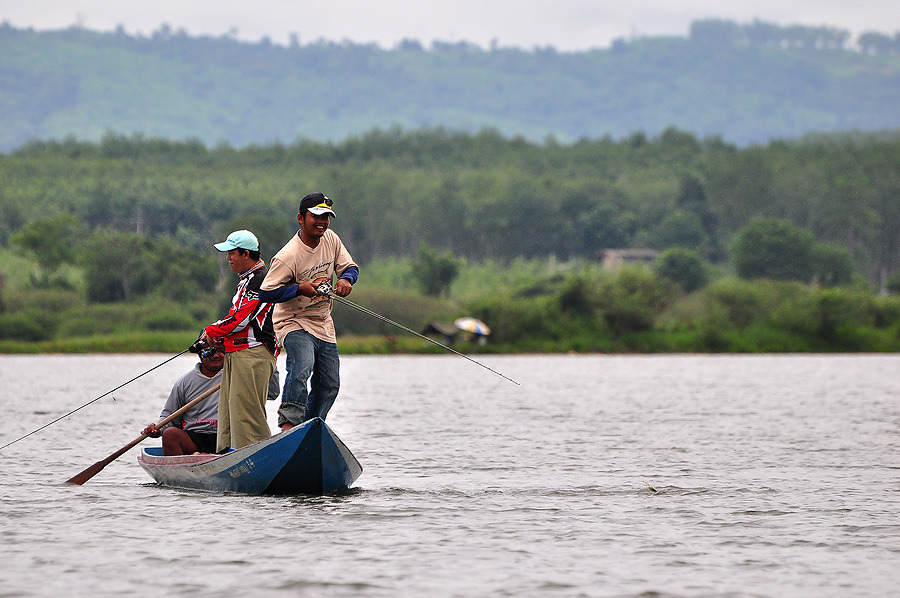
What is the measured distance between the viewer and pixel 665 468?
1393cm

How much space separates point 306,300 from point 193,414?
6.35ft

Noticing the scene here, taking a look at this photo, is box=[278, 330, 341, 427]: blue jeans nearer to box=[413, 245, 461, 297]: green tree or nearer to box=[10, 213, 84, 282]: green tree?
box=[413, 245, 461, 297]: green tree

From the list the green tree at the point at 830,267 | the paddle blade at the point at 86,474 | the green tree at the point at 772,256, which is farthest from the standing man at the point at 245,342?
the green tree at the point at 830,267

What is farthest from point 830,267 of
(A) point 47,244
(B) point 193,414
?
(B) point 193,414

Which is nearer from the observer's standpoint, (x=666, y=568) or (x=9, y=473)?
(x=666, y=568)

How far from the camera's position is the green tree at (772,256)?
85125mm

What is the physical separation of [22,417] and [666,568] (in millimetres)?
15429

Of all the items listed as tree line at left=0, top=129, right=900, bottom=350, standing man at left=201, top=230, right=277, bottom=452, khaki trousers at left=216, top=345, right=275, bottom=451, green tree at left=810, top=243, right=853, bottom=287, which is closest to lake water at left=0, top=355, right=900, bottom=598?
khaki trousers at left=216, top=345, right=275, bottom=451

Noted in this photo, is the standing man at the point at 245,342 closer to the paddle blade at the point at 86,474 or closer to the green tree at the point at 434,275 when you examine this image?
the paddle blade at the point at 86,474

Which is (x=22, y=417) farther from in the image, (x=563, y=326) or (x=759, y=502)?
(x=563, y=326)

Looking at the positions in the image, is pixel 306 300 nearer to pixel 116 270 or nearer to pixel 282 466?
pixel 282 466

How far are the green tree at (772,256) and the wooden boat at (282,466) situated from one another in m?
76.7

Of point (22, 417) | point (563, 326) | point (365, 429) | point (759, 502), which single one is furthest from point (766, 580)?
point (563, 326)

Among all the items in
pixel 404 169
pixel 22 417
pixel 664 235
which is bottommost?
pixel 22 417
